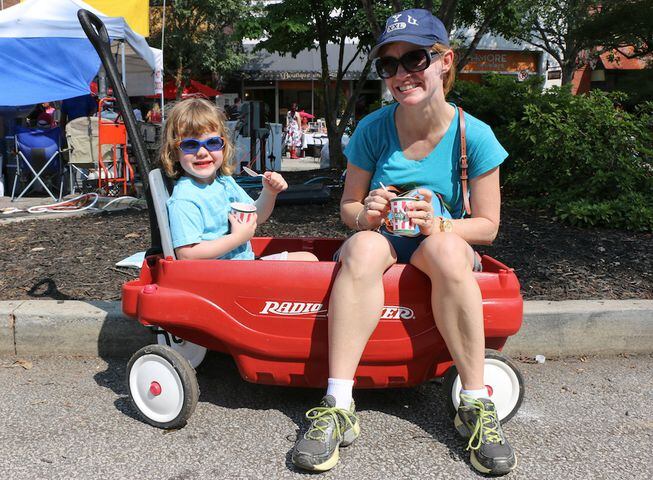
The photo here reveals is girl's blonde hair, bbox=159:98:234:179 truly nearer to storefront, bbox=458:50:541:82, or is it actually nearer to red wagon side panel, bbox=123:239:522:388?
red wagon side panel, bbox=123:239:522:388

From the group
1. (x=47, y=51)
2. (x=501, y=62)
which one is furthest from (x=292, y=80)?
(x=47, y=51)

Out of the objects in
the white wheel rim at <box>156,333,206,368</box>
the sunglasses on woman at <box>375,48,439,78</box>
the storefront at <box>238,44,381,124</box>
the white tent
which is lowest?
the white wheel rim at <box>156,333,206,368</box>

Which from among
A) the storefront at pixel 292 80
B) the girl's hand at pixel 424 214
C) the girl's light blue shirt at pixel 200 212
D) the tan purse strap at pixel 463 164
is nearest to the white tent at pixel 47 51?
the girl's light blue shirt at pixel 200 212

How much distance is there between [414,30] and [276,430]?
1611 millimetres

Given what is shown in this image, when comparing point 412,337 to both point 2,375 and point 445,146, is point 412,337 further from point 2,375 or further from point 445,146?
point 2,375

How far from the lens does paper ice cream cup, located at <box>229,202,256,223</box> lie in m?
2.63

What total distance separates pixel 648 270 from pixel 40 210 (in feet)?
19.6

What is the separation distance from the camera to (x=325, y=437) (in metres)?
2.29

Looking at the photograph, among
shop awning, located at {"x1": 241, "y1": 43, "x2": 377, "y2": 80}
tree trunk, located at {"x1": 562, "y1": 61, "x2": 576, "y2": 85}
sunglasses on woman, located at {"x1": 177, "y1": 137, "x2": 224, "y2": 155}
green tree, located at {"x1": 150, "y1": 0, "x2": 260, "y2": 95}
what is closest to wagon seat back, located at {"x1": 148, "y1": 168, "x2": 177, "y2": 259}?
sunglasses on woman, located at {"x1": 177, "y1": 137, "x2": 224, "y2": 155}

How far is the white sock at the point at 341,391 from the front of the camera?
241 cm

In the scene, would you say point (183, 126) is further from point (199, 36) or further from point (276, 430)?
point (199, 36)

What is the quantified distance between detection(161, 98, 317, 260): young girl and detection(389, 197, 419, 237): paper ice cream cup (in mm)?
691

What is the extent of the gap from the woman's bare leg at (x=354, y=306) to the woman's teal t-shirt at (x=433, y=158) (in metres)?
0.43

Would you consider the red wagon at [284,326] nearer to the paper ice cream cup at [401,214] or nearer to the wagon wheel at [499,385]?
the wagon wheel at [499,385]
